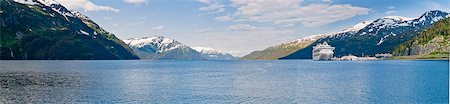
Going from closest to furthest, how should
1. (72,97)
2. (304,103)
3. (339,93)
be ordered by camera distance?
(304,103)
(72,97)
(339,93)

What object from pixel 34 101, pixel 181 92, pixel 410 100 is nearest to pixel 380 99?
pixel 410 100

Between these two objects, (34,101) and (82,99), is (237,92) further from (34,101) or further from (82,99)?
(34,101)

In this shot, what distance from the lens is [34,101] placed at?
6531cm

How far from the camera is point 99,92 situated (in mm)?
80750

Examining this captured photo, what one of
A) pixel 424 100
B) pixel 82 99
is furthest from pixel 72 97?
pixel 424 100

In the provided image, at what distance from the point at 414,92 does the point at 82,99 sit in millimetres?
56225

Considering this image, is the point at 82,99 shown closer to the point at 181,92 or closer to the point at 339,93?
the point at 181,92

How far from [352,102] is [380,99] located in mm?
6294

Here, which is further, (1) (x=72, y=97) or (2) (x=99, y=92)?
(2) (x=99, y=92)

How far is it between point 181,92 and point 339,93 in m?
28.4

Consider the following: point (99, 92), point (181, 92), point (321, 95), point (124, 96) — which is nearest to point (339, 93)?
point (321, 95)

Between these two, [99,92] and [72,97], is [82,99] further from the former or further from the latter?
[99,92]

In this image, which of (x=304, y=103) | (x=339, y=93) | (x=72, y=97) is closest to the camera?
(x=304, y=103)

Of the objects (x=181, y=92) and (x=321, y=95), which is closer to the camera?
(x=321, y=95)
